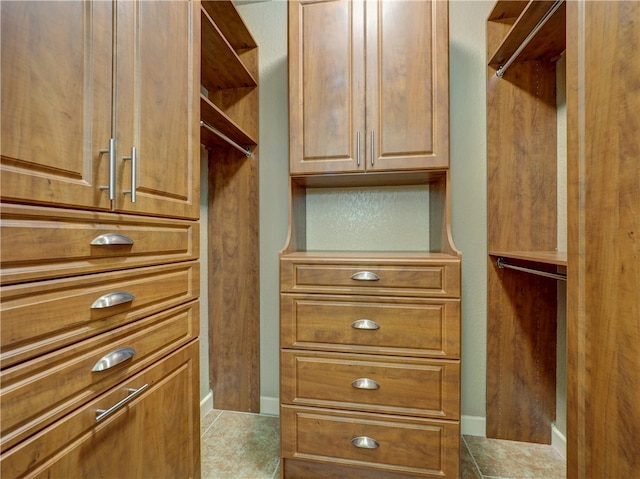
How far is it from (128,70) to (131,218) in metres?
0.37

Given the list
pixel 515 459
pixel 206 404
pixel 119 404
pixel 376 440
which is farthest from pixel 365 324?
pixel 206 404

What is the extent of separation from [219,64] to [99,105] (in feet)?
3.58

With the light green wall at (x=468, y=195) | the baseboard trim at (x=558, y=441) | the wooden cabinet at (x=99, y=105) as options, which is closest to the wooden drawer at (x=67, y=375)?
the wooden cabinet at (x=99, y=105)

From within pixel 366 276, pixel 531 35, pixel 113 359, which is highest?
pixel 531 35

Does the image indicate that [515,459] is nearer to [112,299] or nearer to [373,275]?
[373,275]

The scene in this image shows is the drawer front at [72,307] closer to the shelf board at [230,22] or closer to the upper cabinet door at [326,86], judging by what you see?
the upper cabinet door at [326,86]

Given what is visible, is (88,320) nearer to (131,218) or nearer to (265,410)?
(131,218)

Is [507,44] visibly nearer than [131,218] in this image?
No

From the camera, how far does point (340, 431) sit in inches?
51.0

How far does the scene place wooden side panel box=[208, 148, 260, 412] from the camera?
1868 mm

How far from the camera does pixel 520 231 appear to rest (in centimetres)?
162

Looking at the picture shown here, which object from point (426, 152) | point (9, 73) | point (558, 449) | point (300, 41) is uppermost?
point (300, 41)

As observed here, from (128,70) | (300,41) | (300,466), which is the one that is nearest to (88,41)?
(128,70)

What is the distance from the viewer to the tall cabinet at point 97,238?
544 millimetres
